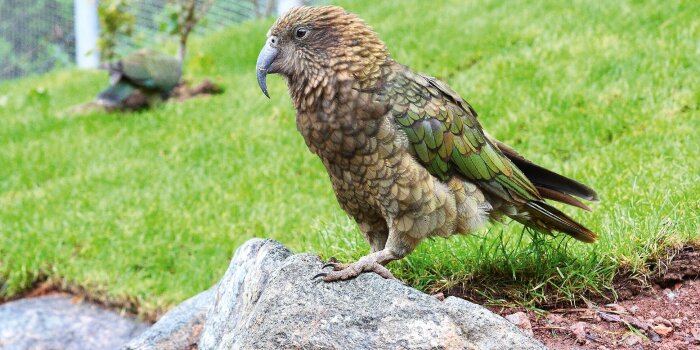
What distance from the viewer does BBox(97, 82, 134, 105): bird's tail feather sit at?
883 centimetres

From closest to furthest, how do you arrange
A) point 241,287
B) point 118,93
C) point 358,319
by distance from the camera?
point 358,319
point 241,287
point 118,93

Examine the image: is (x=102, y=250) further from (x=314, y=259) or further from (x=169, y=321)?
(x=314, y=259)

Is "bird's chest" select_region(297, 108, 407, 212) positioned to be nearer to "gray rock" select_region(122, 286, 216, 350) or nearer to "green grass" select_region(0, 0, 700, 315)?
"green grass" select_region(0, 0, 700, 315)

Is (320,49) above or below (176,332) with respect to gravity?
above

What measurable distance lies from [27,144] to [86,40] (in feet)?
17.1

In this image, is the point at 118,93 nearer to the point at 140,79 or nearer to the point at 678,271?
the point at 140,79

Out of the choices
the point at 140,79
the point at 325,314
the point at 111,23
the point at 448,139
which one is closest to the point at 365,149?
the point at 448,139

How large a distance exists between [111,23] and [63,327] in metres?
6.37

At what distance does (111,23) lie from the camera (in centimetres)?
1075

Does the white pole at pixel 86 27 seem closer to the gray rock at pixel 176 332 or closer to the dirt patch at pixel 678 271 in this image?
the gray rock at pixel 176 332

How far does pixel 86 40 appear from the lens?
12984 mm

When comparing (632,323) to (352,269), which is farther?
(632,323)

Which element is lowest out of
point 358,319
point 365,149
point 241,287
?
point 241,287

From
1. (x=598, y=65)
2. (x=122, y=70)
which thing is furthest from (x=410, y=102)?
(x=122, y=70)
